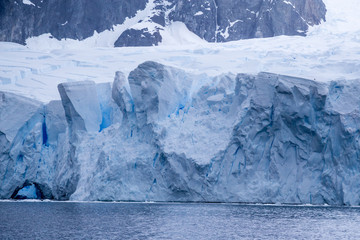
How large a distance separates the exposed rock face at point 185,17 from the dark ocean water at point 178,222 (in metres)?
34.2

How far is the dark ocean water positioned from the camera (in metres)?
13.7

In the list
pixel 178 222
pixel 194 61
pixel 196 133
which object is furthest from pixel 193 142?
pixel 194 61

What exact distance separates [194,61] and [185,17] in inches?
1129

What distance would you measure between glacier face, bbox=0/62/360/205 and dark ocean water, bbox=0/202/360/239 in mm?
957

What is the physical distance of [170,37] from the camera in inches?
2124

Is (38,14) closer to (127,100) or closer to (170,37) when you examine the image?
(170,37)

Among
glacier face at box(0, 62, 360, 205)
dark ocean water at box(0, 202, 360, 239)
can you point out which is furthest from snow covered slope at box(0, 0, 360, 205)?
dark ocean water at box(0, 202, 360, 239)

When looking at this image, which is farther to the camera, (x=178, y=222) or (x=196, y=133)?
(x=196, y=133)

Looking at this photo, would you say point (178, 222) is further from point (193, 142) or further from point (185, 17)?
point (185, 17)

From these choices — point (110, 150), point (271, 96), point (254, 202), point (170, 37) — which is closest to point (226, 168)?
point (254, 202)

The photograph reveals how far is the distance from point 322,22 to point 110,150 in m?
35.5

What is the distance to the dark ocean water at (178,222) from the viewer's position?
13656 millimetres

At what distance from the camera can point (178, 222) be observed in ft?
52.4

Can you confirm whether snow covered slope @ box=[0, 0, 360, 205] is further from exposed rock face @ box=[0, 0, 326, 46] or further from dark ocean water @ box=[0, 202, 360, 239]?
exposed rock face @ box=[0, 0, 326, 46]
